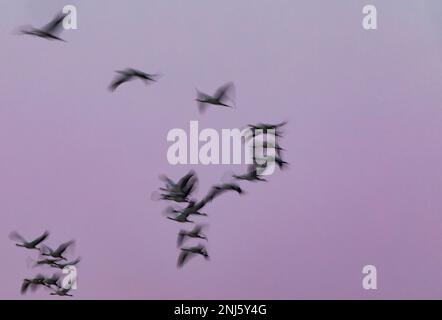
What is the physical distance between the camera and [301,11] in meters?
1.64

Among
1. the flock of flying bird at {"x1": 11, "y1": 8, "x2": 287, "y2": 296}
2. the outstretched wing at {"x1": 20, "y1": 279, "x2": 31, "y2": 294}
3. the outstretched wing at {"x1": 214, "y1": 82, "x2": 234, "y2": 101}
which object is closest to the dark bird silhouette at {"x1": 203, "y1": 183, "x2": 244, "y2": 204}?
the flock of flying bird at {"x1": 11, "y1": 8, "x2": 287, "y2": 296}

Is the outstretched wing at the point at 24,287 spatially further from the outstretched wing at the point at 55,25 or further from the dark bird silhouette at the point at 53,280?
the outstretched wing at the point at 55,25

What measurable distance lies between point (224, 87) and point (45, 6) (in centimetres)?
54

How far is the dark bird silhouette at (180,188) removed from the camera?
165cm

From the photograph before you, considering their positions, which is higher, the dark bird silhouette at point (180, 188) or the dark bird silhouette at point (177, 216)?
the dark bird silhouette at point (180, 188)

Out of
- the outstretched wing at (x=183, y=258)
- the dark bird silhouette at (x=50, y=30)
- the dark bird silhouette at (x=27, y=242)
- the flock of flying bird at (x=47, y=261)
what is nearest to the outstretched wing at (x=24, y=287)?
the flock of flying bird at (x=47, y=261)

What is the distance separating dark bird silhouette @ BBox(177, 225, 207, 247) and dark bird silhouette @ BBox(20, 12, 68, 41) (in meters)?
0.63

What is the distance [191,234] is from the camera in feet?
5.43

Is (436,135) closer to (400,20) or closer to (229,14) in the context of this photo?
(400,20)

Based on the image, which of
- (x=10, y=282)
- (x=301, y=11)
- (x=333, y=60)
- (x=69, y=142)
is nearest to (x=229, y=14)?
(x=301, y=11)

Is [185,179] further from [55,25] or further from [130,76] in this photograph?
[55,25]

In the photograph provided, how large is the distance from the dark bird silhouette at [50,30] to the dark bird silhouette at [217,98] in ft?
1.39

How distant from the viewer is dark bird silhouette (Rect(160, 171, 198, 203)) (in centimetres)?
165

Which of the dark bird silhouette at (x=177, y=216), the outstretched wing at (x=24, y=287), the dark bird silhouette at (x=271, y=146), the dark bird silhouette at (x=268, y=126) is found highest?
the dark bird silhouette at (x=268, y=126)
